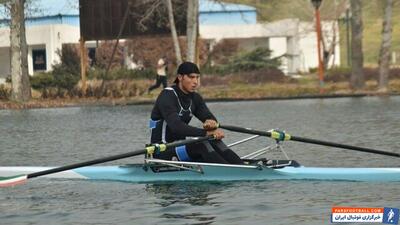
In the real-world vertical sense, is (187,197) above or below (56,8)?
below

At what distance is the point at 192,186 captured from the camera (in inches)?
510

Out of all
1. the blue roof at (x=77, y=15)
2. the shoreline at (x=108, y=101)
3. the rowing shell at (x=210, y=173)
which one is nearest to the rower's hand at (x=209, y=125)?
the rowing shell at (x=210, y=173)

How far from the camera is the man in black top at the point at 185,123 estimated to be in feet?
41.8

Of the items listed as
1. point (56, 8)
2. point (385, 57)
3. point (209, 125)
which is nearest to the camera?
point (209, 125)

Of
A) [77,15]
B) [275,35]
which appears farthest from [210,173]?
[77,15]

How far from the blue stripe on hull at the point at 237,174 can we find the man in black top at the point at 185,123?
8.5 inches

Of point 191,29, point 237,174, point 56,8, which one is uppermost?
point 56,8

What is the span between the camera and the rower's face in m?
12.9

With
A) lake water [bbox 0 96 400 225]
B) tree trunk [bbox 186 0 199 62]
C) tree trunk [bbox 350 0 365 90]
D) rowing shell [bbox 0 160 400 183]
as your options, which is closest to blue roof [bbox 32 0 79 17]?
tree trunk [bbox 186 0 199 62]

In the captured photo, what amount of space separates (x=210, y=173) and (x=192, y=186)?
0.36 meters

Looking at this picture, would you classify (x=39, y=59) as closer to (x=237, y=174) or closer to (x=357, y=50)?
(x=357, y=50)

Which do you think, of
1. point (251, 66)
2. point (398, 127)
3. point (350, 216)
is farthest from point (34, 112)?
point (350, 216)

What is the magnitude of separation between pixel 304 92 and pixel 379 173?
2640 centimetres

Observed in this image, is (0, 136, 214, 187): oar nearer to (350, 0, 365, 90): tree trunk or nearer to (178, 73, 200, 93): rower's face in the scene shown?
(178, 73, 200, 93): rower's face
